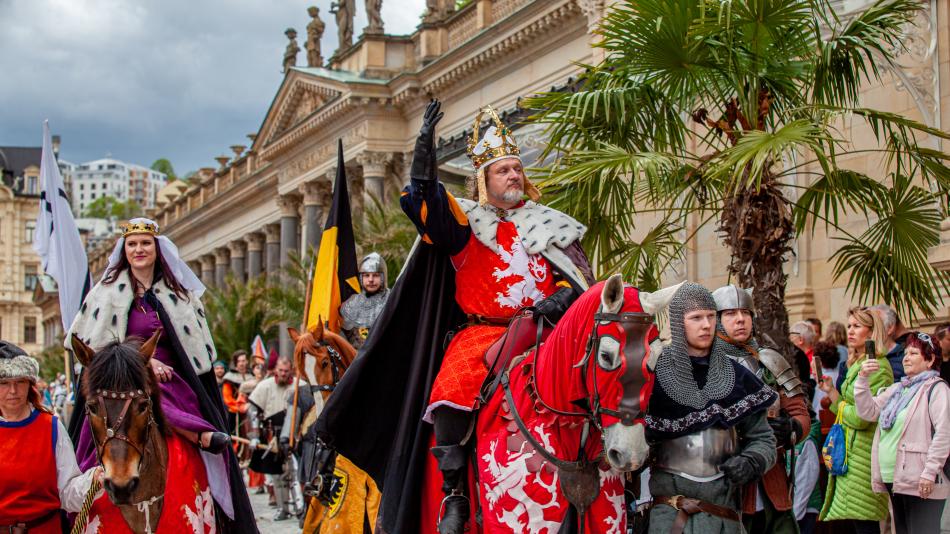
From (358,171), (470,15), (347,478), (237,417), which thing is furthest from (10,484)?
(358,171)

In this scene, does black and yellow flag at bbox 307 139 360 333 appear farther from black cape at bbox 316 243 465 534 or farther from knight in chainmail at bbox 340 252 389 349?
black cape at bbox 316 243 465 534

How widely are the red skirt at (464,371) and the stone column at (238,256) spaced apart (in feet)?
188

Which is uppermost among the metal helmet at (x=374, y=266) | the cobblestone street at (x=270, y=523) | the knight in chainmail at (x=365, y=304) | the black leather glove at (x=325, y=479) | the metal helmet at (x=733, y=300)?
the metal helmet at (x=374, y=266)

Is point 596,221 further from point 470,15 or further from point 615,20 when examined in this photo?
point 470,15

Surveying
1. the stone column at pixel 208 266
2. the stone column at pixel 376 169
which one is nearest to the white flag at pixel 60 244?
the stone column at pixel 376 169

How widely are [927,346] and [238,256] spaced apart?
187 ft

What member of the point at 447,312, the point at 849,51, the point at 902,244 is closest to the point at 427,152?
the point at 447,312

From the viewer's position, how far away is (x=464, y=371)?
234 inches

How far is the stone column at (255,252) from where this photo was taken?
59719 millimetres

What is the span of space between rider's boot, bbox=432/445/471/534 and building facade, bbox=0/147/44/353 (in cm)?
12465

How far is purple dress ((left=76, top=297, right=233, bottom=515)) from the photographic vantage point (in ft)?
20.8

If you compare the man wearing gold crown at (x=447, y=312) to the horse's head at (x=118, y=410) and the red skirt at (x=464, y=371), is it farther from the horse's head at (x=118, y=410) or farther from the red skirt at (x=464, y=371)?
the horse's head at (x=118, y=410)

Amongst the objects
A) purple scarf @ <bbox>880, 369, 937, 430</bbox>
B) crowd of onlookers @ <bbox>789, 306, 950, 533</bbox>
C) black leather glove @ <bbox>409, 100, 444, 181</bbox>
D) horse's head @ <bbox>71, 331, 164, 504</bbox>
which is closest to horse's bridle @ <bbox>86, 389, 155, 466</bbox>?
horse's head @ <bbox>71, 331, 164, 504</bbox>

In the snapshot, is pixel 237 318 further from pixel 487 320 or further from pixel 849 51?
pixel 487 320
